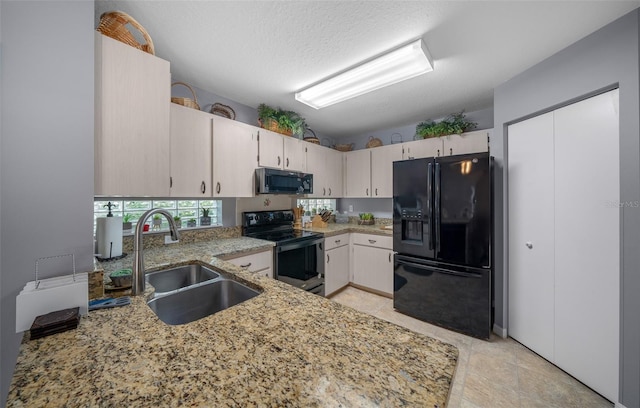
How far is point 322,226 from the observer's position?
3.39 m

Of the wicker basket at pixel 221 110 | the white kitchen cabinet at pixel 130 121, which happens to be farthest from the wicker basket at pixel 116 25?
the wicker basket at pixel 221 110

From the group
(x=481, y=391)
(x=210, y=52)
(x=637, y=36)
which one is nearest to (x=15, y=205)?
(x=210, y=52)

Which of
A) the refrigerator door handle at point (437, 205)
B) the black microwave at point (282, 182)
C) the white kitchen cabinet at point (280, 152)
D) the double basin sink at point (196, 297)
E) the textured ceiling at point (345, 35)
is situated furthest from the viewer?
the white kitchen cabinet at point (280, 152)

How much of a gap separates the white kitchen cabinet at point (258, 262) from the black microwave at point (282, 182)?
2.26ft

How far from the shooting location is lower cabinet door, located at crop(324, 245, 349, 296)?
117 inches

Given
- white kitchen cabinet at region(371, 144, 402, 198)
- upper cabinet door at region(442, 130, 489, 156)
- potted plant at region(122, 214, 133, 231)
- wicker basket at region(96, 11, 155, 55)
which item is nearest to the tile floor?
white kitchen cabinet at region(371, 144, 402, 198)

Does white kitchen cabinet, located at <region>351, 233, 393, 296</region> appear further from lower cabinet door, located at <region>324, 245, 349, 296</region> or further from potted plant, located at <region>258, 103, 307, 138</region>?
potted plant, located at <region>258, 103, 307, 138</region>

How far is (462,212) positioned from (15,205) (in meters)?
2.91

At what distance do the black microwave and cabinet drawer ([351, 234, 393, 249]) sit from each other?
962mm

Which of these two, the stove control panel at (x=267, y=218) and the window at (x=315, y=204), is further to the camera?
the window at (x=315, y=204)

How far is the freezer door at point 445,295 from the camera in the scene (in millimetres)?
2174

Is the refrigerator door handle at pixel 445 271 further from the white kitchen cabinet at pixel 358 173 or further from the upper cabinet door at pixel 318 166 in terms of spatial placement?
the upper cabinet door at pixel 318 166

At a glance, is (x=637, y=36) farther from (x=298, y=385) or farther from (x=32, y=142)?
(x=32, y=142)

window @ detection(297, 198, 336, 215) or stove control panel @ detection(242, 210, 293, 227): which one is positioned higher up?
window @ detection(297, 198, 336, 215)
